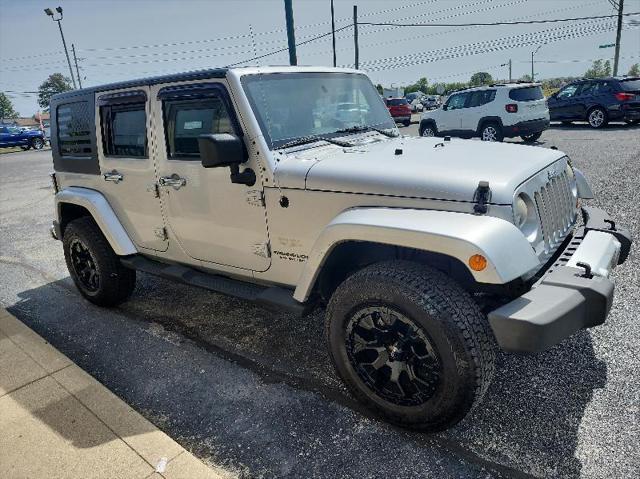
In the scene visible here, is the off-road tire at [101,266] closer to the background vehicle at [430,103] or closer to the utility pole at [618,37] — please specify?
the utility pole at [618,37]

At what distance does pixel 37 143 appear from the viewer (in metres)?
30.6

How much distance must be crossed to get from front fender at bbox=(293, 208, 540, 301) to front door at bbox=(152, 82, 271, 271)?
0.74 meters

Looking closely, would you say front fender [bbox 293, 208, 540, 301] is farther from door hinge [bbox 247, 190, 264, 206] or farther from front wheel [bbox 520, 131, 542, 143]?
front wheel [bbox 520, 131, 542, 143]

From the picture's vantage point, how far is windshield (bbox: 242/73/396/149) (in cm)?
307

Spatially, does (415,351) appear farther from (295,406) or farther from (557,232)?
(557,232)

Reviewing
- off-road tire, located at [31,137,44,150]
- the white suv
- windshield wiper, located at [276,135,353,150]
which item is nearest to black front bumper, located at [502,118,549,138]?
the white suv

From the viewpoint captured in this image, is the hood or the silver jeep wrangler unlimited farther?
the hood

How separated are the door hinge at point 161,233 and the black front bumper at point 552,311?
2.56 m

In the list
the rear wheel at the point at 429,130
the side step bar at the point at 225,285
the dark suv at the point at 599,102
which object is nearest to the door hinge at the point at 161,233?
the side step bar at the point at 225,285

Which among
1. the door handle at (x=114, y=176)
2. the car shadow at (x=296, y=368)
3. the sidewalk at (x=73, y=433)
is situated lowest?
the car shadow at (x=296, y=368)

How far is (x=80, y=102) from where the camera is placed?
4258 mm

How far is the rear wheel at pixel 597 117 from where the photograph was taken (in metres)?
15.2

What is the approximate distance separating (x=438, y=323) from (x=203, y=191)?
1.86 m

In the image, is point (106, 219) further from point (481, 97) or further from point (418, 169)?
point (481, 97)
